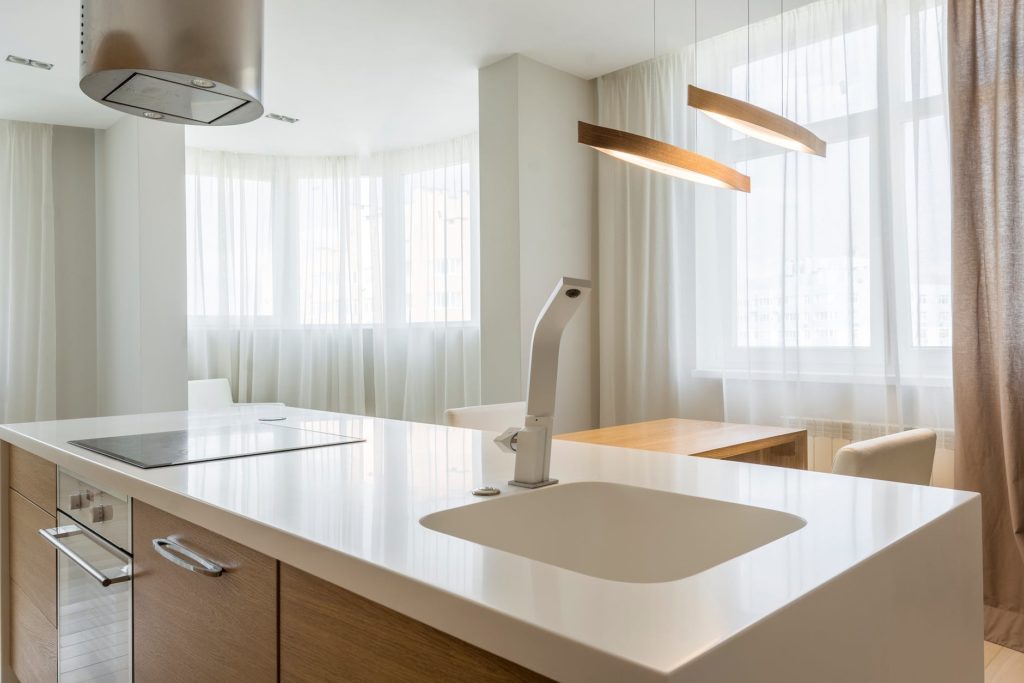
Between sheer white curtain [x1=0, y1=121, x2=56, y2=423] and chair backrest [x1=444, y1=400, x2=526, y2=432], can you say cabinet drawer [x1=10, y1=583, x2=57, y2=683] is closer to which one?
chair backrest [x1=444, y1=400, x2=526, y2=432]

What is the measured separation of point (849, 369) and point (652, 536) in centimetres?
259

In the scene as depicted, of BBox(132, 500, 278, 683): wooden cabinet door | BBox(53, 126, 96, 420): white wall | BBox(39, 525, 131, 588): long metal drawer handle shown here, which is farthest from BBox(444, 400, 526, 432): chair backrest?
BBox(53, 126, 96, 420): white wall

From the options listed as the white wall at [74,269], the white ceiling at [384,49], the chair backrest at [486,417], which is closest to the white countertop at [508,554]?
the chair backrest at [486,417]

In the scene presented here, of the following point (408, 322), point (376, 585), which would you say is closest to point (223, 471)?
point (376, 585)

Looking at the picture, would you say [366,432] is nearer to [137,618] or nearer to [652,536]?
[137,618]

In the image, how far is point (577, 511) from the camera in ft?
3.64

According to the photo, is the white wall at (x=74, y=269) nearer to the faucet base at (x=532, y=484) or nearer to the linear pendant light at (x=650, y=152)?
the linear pendant light at (x=650, y=152)

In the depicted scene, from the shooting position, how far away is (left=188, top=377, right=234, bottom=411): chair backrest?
5.46 metres

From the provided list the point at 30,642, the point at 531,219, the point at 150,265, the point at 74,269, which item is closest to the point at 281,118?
the point at 150,265

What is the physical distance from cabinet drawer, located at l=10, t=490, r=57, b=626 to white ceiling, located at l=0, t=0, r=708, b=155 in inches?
97.5

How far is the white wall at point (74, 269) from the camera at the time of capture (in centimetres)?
521

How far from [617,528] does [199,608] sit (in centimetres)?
61

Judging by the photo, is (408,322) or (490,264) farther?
(408,322)

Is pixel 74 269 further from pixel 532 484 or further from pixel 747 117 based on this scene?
pixel 532 484
